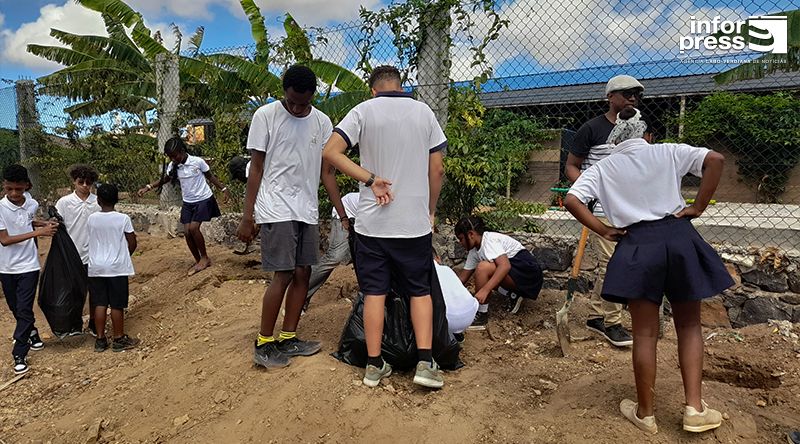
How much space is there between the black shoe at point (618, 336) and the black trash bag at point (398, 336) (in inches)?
49.7

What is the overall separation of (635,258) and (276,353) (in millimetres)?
2122

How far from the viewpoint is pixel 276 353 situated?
3.29 meters

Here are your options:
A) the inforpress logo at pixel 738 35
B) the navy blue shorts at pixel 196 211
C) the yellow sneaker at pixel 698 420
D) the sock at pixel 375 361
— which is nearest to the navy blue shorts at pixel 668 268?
the yellow sneaker at pixel 698 420

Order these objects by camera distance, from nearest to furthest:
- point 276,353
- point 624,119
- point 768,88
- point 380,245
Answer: point 624,119 < point 380,245 < point 276,353 < point 768,88

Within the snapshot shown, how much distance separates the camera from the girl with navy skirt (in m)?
2.37

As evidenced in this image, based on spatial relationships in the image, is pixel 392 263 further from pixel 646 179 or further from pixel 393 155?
pixel 646 179

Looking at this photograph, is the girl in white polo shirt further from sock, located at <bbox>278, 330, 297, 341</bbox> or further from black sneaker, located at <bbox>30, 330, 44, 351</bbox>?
sock, located at <bbox>278, 330, 297, 341</bbox>

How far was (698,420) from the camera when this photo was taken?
2.36m

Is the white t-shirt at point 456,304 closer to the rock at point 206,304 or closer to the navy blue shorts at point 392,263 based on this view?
the navy blue shorts at point 392,263

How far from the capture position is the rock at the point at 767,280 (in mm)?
3906

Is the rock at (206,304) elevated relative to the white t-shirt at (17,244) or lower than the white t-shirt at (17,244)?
lower

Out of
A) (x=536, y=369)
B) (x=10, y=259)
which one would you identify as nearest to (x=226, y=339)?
(x=10, y=259)

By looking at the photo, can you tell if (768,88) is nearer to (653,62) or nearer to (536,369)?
(653,62)

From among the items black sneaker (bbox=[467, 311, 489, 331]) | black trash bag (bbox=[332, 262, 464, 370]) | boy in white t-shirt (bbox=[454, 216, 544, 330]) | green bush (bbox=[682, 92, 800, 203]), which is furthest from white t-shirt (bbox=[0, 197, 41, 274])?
green bush (bbox=[682, 92, 800, 203])
